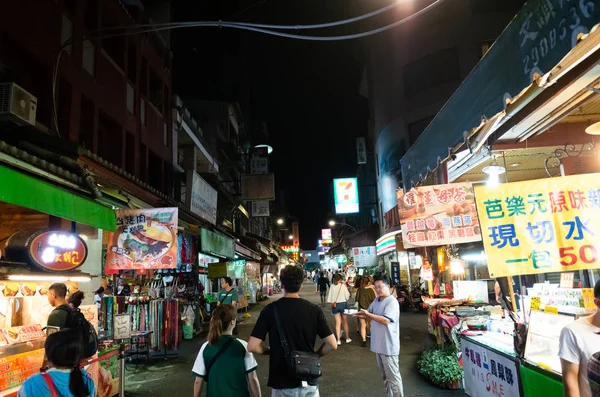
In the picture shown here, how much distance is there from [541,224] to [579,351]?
5.82 ft

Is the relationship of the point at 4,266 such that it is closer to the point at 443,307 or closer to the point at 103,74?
the point at 103,74

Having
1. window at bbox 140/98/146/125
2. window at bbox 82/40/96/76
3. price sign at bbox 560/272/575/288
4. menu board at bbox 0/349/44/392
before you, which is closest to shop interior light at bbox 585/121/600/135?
price sign at bbox 560/272/575/288

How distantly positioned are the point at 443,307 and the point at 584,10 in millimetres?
8988

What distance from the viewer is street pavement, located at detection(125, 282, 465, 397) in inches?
302

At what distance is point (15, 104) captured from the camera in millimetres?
7547

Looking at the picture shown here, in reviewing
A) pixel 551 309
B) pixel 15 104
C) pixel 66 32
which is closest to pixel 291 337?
pixel 551 309

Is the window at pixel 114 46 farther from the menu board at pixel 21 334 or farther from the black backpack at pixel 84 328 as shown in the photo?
the black backpack at pixel 84 328

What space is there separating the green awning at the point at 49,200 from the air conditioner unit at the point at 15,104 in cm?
260

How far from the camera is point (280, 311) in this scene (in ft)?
12.7

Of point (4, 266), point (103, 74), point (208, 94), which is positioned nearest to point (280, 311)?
point (4, 266)

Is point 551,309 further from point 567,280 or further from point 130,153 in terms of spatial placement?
point 130,153

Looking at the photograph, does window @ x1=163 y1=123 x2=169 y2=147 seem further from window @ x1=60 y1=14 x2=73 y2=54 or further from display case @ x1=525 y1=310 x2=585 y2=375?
display case @ x1=525 y1=310 x2=585 y2=375

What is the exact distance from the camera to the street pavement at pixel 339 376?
7.67 m

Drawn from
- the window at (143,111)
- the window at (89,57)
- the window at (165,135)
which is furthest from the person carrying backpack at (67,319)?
the window at (165,135)
